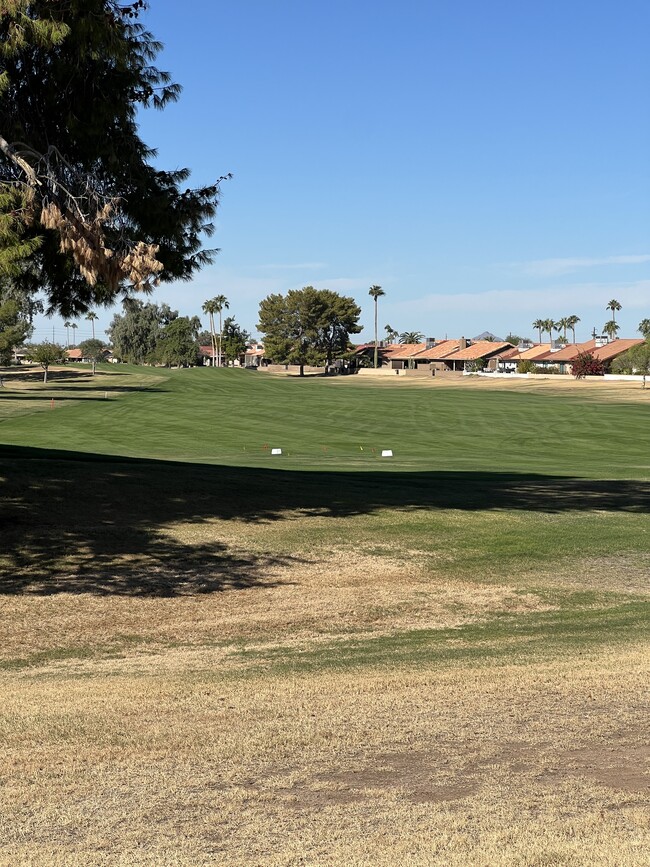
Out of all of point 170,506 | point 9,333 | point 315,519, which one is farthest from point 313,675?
point 9,333

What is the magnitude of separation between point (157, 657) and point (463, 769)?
216 inches

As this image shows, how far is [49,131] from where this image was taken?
18.2 metres

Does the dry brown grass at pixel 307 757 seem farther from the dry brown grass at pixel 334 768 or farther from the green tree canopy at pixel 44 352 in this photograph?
the green tree canopy at pixel 44 352

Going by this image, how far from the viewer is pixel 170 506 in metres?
21.3

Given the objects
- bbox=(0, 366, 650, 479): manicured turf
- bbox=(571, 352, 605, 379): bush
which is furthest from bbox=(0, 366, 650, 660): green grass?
bbox=(571, 352, 605, 379): bush

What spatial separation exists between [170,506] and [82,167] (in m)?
6.76

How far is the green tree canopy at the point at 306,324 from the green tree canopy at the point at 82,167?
174m

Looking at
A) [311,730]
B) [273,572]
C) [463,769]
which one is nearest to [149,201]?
[273,572]

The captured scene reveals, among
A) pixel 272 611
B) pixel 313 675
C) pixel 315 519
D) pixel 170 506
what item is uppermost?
pixel 170 506

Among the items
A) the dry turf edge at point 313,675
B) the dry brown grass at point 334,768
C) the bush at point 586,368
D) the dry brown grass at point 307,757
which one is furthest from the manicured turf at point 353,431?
the bush at point 586,368

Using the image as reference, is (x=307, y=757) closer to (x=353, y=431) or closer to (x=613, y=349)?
(x=353, y=431)

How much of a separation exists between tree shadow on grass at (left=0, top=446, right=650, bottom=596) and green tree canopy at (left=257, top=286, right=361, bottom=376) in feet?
540

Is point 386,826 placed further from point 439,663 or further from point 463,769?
point 439,663

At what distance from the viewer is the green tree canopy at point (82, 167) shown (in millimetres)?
15711
